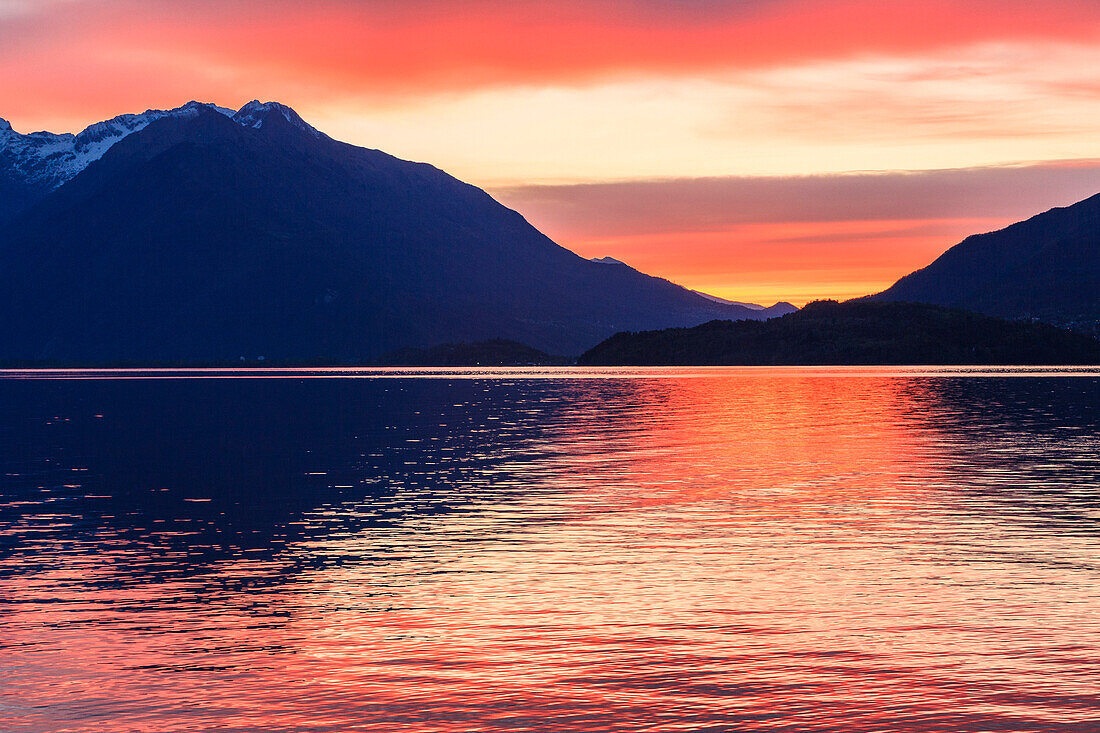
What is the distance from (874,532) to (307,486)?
1188 inches

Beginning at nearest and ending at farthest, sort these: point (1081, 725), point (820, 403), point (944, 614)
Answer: point (1081, 725) → point (944, 614) → point (820, 403)

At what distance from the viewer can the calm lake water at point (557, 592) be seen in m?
22.5

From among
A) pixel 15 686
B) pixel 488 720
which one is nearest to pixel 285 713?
Answer: pixel 488 720

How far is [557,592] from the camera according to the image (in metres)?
32.5

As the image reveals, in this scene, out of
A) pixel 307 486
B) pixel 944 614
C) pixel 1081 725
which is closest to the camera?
pixel 1081 725

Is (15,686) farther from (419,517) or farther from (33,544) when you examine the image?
(419,517)

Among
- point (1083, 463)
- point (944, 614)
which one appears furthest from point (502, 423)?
point (944, 614)

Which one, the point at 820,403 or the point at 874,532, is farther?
the point at 820,403

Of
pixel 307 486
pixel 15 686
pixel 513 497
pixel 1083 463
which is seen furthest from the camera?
pixel 1083 463

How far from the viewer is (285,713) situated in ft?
72.4

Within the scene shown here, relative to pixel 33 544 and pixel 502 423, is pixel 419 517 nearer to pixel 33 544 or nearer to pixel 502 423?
pixel 33 544

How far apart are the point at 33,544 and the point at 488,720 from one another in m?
27.8

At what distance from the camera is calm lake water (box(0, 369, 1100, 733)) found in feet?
73.8

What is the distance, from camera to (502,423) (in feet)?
370
